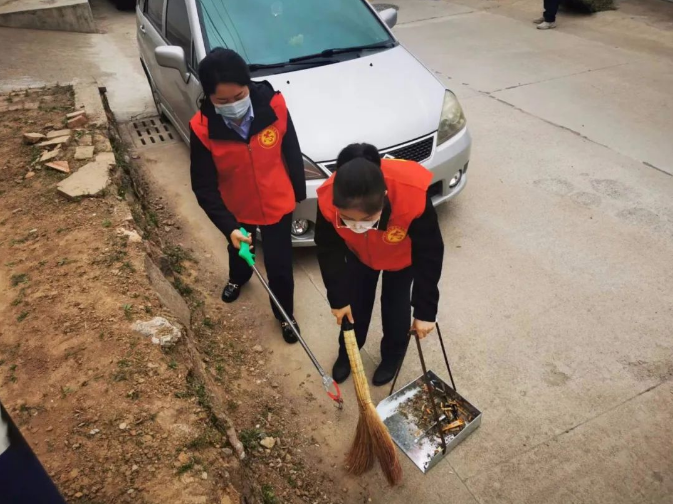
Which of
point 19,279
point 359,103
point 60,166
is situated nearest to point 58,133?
point 60,166

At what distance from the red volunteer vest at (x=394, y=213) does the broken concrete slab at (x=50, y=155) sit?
337cm

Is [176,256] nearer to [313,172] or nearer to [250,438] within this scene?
[313,172]

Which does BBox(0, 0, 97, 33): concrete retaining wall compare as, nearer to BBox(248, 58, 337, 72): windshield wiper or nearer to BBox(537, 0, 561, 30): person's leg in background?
BBox(248, 58, 337, 72): windshield wiper

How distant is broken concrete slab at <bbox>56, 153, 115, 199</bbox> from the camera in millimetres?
4062

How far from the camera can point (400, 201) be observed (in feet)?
7.16

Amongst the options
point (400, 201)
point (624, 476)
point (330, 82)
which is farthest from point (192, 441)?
point (330, 82)

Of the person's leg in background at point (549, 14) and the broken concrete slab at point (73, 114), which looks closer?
the broken concrete slab at point (73, 114)

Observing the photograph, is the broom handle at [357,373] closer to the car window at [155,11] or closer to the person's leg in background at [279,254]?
the person's leg in background at [279,254]

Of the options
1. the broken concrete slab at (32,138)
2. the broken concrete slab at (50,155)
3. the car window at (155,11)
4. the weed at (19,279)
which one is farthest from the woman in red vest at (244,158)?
the car window at (155,11)

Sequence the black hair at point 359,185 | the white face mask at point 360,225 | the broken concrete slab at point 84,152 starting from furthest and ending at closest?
1. the broken concrete slab at point 84,152
2. the white face mask at point 360,225
3. the black hair at point 359,185

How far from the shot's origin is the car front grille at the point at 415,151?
374cm

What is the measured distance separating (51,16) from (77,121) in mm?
6527

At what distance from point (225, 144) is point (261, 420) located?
1.55 meters

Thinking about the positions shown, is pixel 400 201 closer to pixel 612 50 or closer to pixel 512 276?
pixel 512 276
